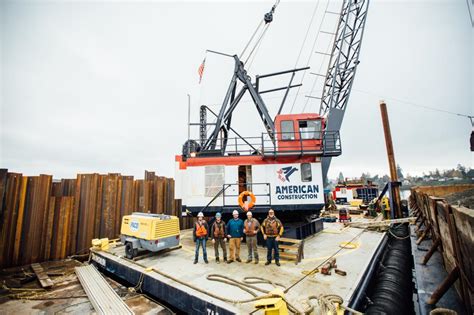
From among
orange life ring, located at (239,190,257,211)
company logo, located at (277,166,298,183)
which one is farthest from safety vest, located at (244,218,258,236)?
company logo, located at (277,166,298,183)

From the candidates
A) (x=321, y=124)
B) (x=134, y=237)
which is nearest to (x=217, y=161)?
(x=134, y=237)

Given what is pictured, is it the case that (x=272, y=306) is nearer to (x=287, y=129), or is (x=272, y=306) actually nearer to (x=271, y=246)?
(x=271, y=246)

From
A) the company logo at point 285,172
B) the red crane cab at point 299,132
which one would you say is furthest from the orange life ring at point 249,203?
the red crane cab at point 299,132

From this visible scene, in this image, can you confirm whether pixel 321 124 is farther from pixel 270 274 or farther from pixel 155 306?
pixel 155 306

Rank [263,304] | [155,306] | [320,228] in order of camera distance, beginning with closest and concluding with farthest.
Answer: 1. [263,304]
2. [155,306]
3. [320,228]

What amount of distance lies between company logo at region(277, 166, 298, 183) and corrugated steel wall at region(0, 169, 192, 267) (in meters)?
8.59

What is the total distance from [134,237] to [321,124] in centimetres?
1046

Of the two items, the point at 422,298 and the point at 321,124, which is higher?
the point at 321,124

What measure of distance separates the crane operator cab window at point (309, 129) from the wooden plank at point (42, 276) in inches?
478

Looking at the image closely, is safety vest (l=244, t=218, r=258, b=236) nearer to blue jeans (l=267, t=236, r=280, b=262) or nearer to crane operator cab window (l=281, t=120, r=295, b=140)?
blue jeans (l=267, t=236, r=280, b=262)

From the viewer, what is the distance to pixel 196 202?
11.1 metres

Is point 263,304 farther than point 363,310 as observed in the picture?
No

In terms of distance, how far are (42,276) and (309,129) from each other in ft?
43.4

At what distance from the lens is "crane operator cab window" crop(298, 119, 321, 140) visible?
1101 cm
